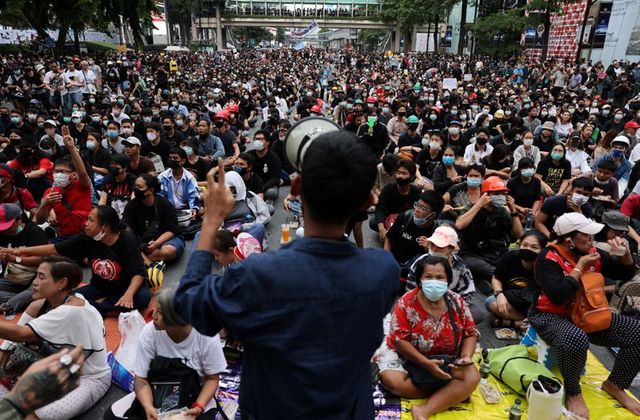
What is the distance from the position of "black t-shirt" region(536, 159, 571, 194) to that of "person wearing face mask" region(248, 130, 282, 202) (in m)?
4.35

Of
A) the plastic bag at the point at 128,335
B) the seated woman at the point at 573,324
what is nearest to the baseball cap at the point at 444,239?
the seated woman at the point at 573,324

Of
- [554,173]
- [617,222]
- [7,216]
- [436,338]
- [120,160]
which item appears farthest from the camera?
[554,173]

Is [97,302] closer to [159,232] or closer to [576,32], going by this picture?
[159,232]

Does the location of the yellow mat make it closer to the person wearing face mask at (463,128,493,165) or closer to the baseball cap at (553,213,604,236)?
the baseball cap at (553,213,604,236)

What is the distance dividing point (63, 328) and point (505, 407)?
127 inches

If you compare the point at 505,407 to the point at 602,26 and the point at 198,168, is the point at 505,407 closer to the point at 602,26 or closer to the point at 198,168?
the point at 198,168

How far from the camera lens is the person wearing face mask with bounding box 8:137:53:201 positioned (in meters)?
6.76

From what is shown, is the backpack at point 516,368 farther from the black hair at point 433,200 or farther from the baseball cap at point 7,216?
the baseball cap at point 7,216

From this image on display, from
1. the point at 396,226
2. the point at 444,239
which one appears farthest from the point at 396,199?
the point at 444,239

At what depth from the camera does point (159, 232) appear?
5730 mm

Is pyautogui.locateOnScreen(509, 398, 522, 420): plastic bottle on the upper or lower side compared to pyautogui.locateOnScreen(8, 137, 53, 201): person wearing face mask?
lower

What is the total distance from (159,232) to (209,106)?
1017cm

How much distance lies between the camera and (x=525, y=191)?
6578 millimetres

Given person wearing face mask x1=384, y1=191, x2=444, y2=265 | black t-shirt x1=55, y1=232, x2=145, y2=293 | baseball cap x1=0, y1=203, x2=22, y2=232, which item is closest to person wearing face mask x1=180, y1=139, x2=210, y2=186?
baseball cap x1=0, y1=203, x2=22, y2=232
